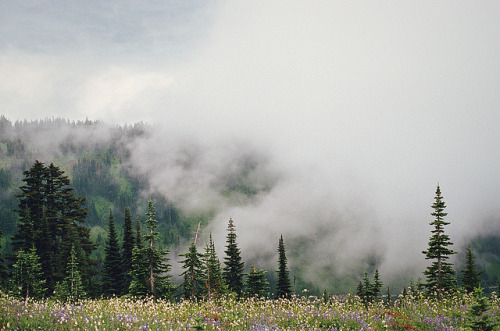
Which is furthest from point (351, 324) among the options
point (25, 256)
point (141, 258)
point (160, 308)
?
point (25, 256)

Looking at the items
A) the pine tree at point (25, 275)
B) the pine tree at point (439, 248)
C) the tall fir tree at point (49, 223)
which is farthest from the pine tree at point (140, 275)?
the pine tree at point (439, 248)

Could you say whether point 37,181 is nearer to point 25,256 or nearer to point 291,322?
point 25,256

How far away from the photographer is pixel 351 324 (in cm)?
1128

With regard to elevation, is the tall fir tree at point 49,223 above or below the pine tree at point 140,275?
above

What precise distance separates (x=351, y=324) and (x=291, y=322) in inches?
79.7

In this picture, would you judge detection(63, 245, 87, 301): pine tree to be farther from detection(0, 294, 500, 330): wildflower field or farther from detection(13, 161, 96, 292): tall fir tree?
detection(0, 294, 500, 330): wildflower field

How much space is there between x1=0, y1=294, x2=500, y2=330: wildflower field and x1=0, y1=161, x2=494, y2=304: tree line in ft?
28.4

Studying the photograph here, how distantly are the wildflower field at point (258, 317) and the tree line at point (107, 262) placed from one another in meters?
8.65

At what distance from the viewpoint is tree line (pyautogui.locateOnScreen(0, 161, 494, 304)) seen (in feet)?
92.4

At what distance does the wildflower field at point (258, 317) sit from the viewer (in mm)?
10281

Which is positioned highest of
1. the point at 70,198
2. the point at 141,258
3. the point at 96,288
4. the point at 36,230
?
the point at 70,198

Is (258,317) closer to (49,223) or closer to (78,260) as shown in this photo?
(78,260)

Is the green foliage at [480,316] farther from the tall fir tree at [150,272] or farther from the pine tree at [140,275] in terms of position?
the pine tree at [140,275]

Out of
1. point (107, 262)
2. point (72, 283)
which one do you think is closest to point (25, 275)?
point (72, 283)
